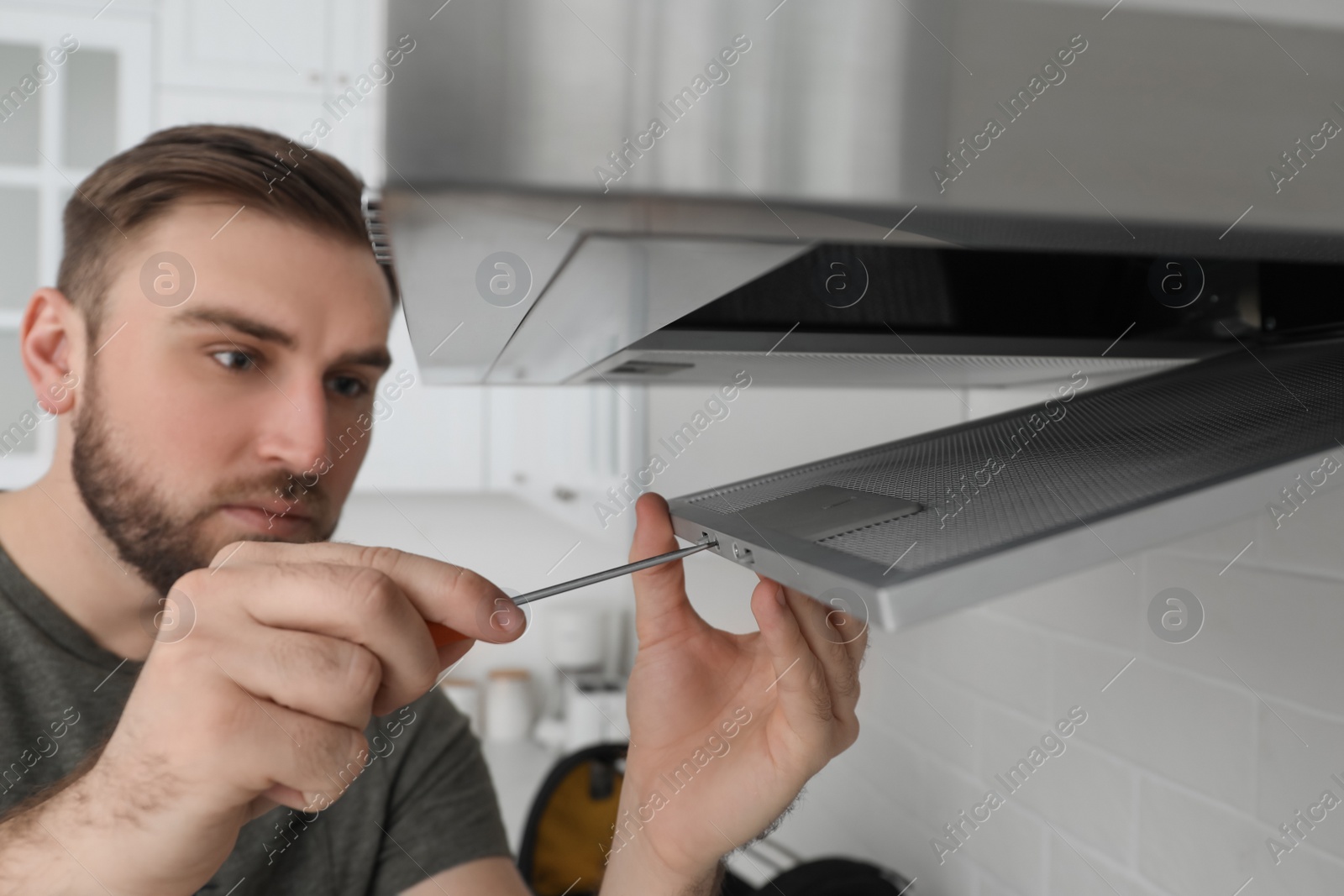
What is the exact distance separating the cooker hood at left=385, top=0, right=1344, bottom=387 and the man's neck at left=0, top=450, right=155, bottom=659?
0.73 m

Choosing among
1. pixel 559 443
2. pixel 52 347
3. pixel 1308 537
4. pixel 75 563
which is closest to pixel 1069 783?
pixel 1308 537

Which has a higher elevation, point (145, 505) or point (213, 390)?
point (213, 390)

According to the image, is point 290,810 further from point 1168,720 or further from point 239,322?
point 1168,720

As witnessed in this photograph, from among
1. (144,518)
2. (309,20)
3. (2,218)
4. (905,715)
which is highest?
(309,20)

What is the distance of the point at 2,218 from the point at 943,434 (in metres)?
1.84

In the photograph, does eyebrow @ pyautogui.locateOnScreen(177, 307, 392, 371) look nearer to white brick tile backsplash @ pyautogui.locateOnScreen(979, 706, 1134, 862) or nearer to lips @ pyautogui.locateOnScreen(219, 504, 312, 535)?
lips @ pyautogui.locateOnScreen(219, 504, 312, 535)

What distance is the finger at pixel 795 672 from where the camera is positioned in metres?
0.48

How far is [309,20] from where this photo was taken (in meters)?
1.78

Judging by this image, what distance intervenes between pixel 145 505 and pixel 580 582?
2.22 feet

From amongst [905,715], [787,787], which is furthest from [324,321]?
[905,715]

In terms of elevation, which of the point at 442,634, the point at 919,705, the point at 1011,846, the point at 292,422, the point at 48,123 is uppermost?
the point at 48,123

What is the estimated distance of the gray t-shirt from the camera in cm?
77

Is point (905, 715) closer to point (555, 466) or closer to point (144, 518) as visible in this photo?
point (144, 518)

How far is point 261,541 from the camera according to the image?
66 centimetres
